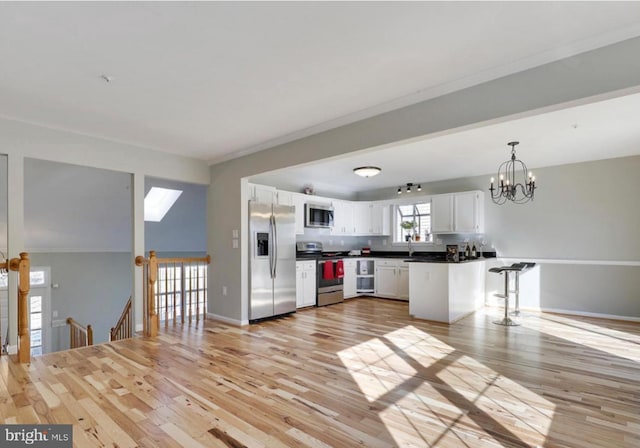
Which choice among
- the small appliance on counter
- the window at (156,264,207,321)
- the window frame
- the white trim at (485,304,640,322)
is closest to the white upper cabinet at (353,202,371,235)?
the window frame

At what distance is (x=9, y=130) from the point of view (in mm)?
3713

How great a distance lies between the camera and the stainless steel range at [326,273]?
6484 mm

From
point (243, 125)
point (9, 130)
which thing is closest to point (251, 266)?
point (243, 125)

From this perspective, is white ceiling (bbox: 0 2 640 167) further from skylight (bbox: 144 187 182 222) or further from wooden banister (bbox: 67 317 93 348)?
wooden banister (bbox: 67 317 93 348)

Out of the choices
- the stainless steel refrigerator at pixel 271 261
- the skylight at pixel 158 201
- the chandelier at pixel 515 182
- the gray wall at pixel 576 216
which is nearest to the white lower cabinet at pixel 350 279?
the stainless steel refrigerator at pixel 271 261

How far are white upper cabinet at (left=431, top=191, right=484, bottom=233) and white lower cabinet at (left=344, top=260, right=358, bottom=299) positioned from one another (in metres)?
1.83

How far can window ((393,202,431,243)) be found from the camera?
7.42 meters

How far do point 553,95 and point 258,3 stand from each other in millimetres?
2120

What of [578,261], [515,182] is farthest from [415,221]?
[578,261]

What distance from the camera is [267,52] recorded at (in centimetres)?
243

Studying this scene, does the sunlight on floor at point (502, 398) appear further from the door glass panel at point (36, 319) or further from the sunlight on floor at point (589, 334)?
the door glass panel at point (36, 319)

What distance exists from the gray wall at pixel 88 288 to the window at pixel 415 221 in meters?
6.87

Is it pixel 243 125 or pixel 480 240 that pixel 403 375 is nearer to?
pixel 243 125

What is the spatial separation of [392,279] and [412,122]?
4623mm
